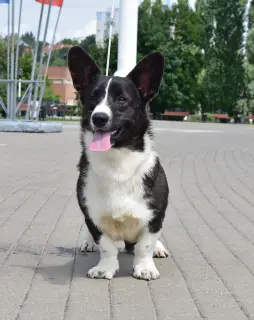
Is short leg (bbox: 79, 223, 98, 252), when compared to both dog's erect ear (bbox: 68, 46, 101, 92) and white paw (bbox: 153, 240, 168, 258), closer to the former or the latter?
white paw (bbox: 153, 240, 168, 258)

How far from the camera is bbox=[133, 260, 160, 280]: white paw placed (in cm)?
441

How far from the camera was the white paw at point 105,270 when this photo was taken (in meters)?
4.42

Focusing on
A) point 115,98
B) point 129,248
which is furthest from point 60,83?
point 115,98

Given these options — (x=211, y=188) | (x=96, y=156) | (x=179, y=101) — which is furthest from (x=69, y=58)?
(x=179, y=101)

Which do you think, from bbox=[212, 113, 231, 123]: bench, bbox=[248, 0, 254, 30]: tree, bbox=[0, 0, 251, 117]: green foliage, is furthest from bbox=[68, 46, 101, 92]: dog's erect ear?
bbox=[248, 0, 254, 30]: tree

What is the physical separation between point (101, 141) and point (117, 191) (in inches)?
15.3

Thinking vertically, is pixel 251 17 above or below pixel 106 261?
above

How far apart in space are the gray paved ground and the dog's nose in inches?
41.8

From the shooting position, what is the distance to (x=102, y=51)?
185ft

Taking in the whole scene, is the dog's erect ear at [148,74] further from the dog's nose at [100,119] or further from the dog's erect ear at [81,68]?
the dog's nose at [100,119]

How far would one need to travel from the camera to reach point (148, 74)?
173 inches

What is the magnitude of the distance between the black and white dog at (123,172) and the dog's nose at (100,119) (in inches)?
4.6

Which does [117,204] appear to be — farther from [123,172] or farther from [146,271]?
[146,271]

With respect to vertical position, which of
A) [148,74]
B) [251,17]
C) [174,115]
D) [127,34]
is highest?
[251,17]
